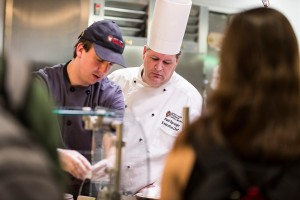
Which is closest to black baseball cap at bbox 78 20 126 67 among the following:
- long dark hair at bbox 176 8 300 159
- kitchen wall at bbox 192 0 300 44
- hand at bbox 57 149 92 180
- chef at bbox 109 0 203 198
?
chef at bbox 109 0 203 198

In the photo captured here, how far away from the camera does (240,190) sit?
1230 mm

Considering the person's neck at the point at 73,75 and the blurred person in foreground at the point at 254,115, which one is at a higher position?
the blurred person in foreground at the point at 254,115

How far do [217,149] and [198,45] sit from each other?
321 centimetres

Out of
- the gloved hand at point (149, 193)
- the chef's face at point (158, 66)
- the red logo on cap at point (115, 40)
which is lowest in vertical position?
the gloved hand at point (149, 193)

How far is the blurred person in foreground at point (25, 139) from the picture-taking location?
84 centimetres

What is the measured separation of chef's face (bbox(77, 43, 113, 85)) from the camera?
2.36 metres

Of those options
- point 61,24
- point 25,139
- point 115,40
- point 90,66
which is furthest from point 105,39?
point 61,24

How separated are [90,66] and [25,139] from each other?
1.50 metres

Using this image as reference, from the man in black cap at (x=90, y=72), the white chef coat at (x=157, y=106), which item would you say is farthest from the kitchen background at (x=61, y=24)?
the man in black cap at (x=90, y=72)

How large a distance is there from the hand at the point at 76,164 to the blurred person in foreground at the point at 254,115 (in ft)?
1.36

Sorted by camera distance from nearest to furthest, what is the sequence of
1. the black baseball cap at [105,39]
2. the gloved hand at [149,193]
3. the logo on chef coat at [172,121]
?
the gloved hand at [149,193] → the black baseball cap at [105,39] → the logo on chef coat at [172,121]

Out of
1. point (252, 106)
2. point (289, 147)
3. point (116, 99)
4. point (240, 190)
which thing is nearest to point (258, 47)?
point (252, 106)

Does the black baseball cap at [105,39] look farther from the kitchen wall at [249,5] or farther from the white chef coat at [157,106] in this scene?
the kitchen wall at [249,5]

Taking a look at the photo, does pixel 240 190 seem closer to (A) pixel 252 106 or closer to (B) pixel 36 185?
(A) pixel 252 106
